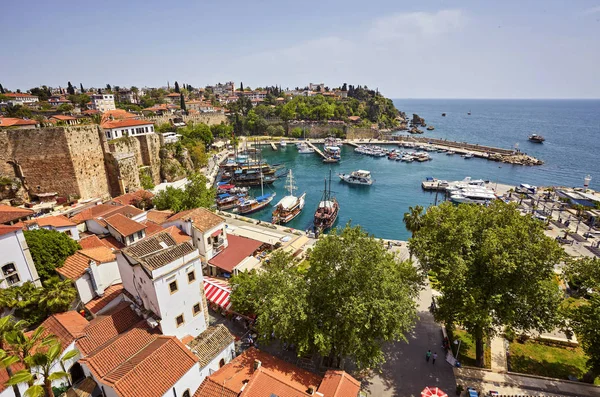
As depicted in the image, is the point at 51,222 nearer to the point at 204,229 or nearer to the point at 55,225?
the point at 55,225

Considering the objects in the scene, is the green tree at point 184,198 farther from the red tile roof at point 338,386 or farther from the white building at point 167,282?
the red tile roof at point 338,386

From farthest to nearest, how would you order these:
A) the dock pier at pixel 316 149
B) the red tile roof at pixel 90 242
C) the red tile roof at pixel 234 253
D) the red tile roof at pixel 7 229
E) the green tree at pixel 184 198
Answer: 1. the dock pier at pixel 316 149
2. the green tree at pixel 184 198
3. the red tile roof at pixel 234 253
4. the red tile roof at pixel 90 242
5. the red tile roof at pixel 7 229

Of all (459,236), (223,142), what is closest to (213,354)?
(459,236)

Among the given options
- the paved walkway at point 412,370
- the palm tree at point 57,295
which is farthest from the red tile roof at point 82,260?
the paved walkway at point 412,370

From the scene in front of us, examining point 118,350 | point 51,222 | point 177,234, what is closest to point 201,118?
point 51,222

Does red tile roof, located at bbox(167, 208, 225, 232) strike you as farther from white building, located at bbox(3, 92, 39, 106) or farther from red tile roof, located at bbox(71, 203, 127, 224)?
white building, located at bbox(3, 92, 39, 106)

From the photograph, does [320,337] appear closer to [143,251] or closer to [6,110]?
[143,251]
